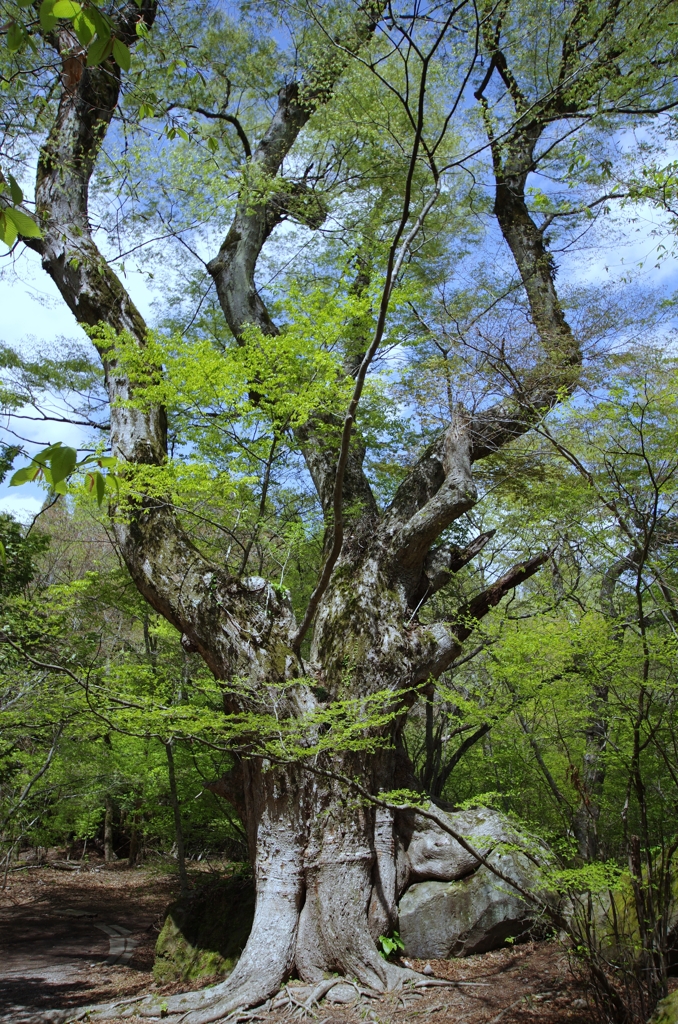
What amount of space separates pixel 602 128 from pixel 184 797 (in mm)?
10033

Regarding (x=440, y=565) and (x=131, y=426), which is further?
(x=440, y=565)

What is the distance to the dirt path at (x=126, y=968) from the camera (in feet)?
13.8

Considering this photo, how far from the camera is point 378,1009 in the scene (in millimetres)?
4312

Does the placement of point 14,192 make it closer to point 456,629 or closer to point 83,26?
point 83,26

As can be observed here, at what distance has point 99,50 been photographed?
3.82ft

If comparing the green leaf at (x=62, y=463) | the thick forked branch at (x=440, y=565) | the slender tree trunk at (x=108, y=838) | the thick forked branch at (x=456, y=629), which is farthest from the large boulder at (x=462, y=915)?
the slender tree trunk at (x=108, y=838)

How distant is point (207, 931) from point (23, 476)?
6.89 metres

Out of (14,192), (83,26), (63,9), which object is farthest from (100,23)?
(14,192)

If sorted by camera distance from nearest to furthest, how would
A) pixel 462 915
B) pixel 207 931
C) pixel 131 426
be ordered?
pixel 462 915 → pixel 207 931 → pixel 131 426

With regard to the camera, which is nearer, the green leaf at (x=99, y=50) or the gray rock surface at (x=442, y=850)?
the green leaf at (x=99, y=50)

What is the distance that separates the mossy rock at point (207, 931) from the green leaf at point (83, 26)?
6706mm

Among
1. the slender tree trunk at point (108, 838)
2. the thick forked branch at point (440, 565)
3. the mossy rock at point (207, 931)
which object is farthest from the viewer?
the slender tree trunk at point (108, 838)

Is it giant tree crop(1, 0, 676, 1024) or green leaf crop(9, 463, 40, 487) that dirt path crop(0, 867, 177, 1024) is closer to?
giant tree crop(1, 0, 676, 1024)

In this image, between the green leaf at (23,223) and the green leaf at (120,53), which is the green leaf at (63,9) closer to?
the green leaf at (120,53)
